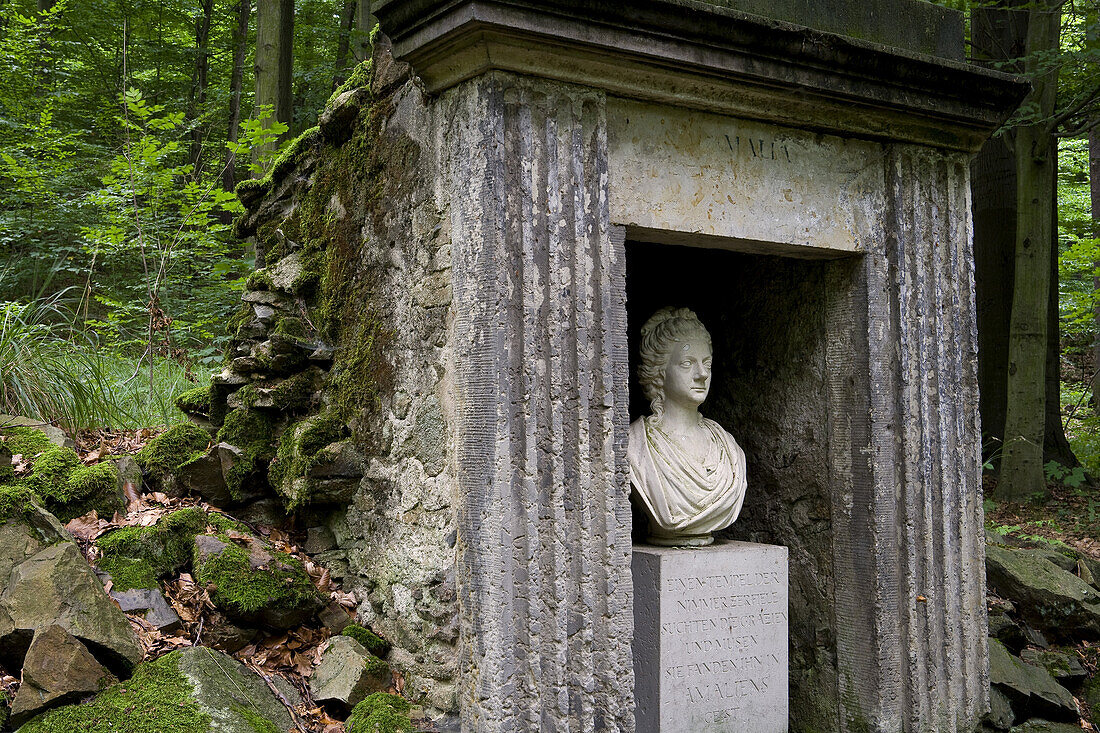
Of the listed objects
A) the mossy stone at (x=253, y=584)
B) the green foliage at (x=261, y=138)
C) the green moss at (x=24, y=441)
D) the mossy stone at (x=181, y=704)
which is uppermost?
the green foliage at (x=261, y=138)

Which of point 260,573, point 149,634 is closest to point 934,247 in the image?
point 260,573

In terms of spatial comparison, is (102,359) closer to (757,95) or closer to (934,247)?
(757,95)

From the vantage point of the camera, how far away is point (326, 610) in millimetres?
3670

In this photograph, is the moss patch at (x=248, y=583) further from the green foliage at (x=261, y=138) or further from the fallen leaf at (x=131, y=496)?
the green foliage at (x=261, y=138)

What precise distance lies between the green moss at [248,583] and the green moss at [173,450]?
85 cm

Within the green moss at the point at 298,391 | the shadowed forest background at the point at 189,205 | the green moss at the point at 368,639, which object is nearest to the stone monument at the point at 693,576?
the green moss at the point at 368,639

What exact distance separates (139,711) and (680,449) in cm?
235

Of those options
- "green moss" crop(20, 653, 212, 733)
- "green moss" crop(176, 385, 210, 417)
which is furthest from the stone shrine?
"green moss" crop(20, 653, 212, 733)

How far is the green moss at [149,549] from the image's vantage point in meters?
3.46

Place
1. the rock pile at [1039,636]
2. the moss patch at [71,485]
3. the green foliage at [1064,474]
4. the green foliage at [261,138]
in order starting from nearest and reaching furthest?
the moss patch at [71,485] → the rock pile at [1039,636] → the green foliage at [261,138] → the green foliage at [1064,474]

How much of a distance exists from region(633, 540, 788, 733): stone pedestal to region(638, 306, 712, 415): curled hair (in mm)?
742

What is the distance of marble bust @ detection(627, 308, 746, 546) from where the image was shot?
3.83 meters

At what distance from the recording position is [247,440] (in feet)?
14.0

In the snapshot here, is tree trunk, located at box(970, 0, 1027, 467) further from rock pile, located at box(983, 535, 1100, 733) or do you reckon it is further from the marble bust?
the marble bust
